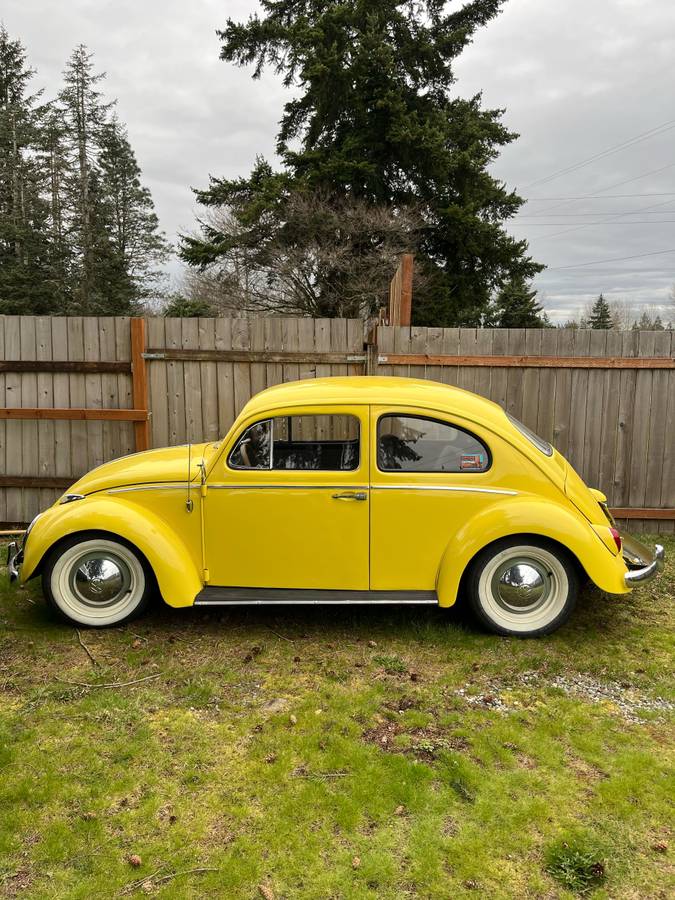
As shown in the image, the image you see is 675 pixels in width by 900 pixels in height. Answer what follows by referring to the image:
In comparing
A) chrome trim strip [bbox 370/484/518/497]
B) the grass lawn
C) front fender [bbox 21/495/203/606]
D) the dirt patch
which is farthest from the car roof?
the dirt patch

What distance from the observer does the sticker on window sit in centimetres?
398

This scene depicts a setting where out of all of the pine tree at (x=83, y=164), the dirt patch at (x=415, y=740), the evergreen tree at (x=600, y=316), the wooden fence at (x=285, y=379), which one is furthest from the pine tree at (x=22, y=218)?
the evergreen tree at (x=600, y=316)

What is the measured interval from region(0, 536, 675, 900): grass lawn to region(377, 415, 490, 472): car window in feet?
4.05

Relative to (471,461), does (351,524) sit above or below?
below

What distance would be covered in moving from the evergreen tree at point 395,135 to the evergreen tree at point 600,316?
20.5m

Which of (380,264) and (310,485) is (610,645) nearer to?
(310,485)

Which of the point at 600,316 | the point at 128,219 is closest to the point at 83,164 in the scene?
the point at 128,219

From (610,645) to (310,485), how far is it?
2.41 meters

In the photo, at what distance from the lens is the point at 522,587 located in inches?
156

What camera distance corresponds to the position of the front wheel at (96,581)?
4039 millimetres

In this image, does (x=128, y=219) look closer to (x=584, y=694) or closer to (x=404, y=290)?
(x=404, y=290)

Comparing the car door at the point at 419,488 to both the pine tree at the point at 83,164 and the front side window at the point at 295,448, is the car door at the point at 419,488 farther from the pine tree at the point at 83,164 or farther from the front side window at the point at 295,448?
the pine tree at the point at 83,164

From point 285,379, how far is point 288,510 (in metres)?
2.57

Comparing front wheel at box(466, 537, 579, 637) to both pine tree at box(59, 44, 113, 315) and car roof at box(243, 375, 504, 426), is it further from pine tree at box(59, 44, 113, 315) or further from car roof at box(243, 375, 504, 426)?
pine tree at box(59, 44, 113, 315)
